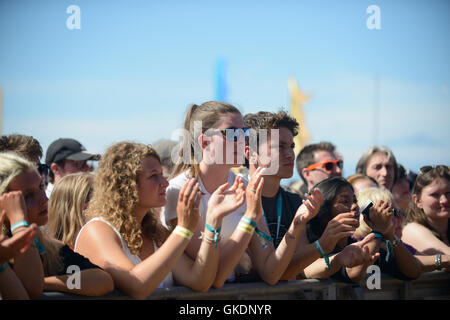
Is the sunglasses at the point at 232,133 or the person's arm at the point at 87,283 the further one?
the sunglasses at the point at 232,133

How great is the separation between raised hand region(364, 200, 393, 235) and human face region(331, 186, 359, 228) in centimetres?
16

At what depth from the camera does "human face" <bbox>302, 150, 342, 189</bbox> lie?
6570 millimetres

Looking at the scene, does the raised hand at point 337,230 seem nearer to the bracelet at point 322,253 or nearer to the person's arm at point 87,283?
the bracelet at point 322,253

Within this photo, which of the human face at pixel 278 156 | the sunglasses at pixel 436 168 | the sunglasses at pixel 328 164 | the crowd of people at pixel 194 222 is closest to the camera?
the crowd of people at pixel 194 222

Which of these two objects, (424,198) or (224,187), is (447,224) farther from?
(224,187)

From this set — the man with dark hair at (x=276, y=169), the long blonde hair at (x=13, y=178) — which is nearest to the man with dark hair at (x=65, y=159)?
the man with dark hair at (x=276, y=169)

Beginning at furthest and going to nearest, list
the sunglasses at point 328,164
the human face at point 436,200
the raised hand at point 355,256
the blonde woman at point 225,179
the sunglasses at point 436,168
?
the sunglasses at point 328,164 → the sunglasses at point 436,168 → the human face at point 436,200 → the raised hand at point 355,256 → the blonde woman at point 225,179

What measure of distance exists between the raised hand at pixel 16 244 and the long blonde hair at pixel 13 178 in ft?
0.97

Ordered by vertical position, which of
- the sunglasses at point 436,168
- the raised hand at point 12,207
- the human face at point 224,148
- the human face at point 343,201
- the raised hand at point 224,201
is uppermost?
the human face at point 224,148

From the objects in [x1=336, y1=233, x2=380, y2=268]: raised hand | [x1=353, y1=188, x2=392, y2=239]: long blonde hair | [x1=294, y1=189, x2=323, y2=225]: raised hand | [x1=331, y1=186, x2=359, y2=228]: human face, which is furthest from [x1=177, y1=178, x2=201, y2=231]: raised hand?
[x1=353, y1=188, x2=392, y2=239]: long blonde hair

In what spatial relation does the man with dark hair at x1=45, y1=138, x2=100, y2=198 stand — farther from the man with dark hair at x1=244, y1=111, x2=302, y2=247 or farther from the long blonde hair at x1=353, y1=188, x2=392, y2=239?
the long blonde hair at x1=353, y1=188, x2=392, y2=239

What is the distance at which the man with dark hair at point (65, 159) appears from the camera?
18.6 ft

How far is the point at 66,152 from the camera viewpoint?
568 centimetres

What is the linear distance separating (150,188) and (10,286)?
105cm
